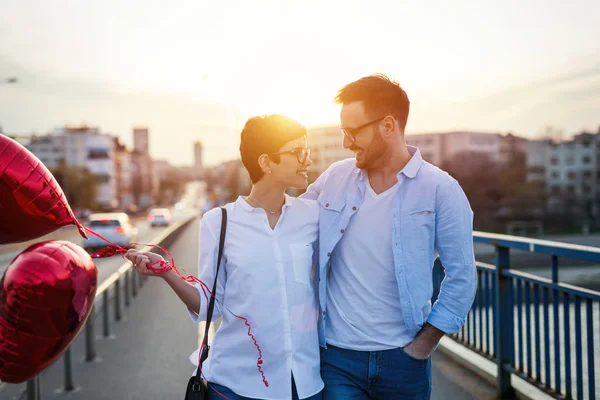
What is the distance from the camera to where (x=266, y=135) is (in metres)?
2.64

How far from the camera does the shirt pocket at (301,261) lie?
2.56 m

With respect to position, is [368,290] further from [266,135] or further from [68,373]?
[68,373]

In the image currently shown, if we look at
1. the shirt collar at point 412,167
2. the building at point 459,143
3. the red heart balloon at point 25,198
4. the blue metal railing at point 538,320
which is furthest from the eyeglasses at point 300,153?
Answer: the building at point 459,143

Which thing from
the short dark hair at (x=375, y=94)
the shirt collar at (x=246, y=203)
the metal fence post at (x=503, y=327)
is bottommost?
the metal fence post at (x=503, y=327)

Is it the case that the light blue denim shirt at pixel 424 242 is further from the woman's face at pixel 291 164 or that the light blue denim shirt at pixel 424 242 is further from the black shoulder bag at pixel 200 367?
the black shoulder bag at pixel 200 367

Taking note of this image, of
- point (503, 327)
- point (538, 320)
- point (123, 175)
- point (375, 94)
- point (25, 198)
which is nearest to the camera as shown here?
point (25, 198)

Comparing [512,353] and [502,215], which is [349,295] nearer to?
[512,353]

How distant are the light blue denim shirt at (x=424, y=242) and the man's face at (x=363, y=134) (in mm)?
153

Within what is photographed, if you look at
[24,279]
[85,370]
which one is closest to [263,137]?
[24,279]

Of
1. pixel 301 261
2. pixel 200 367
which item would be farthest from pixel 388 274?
pixel 200 367

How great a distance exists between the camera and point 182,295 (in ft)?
8.11

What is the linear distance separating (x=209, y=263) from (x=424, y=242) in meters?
0.90

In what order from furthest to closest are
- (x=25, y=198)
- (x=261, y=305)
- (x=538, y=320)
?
(x=538, y=320)
(x=261, y=305)
(x=25, y=198)

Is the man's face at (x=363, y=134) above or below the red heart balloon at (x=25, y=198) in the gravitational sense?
above
